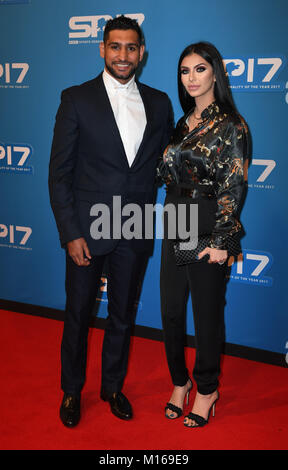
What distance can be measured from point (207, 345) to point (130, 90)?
4.04ft

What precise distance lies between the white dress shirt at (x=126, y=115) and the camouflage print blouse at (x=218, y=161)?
18 cm

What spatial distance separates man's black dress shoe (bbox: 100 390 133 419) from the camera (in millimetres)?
2266

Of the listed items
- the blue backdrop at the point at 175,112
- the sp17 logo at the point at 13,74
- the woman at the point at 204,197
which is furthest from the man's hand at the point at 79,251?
the sp17 logo at the point at 13,74

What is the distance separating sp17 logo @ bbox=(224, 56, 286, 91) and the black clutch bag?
3.45 ft

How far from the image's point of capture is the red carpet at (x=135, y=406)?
6.87 ft

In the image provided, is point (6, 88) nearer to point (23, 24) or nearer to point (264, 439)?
point (23, 24)

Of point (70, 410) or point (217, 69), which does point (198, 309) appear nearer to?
point (70, 410)

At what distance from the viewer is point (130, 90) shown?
2.14m

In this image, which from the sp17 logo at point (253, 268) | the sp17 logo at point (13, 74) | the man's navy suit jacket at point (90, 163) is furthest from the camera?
the sp17 logo at point (13, 74)

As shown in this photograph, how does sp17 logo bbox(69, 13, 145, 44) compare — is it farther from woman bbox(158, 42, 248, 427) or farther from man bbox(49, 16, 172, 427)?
woman bbox(158, 42, 248, 427)

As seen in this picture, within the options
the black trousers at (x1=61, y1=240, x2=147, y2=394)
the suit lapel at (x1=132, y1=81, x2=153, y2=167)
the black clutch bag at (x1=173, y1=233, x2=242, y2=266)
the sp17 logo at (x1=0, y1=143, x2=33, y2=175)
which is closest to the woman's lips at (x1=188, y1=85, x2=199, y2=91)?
the suit lapel at (x1=132, y1=81, x2=153, y2=167)

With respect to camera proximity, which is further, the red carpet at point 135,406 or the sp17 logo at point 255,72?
the sp17 logo at point 255,72

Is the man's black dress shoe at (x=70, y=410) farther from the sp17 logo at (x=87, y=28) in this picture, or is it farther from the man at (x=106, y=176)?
the sp17 logo at (x=87, y=28)
